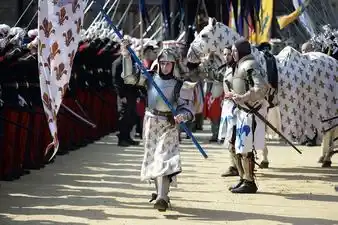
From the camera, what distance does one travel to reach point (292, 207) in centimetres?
860

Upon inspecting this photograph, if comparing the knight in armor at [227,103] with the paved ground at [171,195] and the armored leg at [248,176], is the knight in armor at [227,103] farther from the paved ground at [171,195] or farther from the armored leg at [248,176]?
the paved ground at [171,195]

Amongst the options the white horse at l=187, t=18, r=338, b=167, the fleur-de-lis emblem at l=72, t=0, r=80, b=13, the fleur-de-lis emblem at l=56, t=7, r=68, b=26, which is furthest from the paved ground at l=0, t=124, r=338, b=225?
the fleur-de-lis emblem at l=72, t=0, r=80, b=13

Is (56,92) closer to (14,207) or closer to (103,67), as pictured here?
(14,207)

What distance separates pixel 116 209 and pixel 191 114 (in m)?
1.18

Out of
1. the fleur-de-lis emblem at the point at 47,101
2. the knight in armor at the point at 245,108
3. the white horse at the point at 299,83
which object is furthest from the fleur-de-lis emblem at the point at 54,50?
the white horse at the point at 299,83

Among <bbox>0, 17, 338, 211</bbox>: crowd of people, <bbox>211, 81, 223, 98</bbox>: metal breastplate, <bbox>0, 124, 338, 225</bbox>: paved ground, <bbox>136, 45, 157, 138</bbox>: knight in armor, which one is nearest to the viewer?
<bbox>0, 124, 338, 225</bbox>: paved ground

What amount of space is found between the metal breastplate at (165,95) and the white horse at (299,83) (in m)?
2.18

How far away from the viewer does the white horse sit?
34.4 ft

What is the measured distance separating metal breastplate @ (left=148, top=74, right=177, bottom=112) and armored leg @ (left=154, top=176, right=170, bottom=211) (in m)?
0.69

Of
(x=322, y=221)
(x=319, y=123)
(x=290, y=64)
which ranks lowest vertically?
(x=322, y=221)

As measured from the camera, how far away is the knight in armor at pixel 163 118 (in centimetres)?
819

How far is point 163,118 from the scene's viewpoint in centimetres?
834

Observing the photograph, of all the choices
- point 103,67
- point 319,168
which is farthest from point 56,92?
point 103,67

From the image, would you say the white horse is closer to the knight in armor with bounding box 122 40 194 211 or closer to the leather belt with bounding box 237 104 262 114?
the leather belt with bounding box 237 104 262 114
